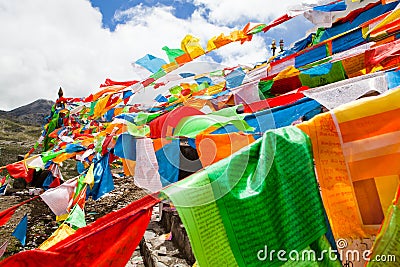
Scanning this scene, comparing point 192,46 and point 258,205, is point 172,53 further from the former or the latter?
point 258,205

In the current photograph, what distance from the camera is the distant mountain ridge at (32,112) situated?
130 feet

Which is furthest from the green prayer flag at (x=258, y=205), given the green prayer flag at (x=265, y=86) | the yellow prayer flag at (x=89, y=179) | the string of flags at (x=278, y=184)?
the yellow prayer flag at (x=89, y=179)

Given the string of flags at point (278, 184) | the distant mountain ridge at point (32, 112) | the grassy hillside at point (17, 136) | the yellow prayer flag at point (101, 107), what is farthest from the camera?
the distant mountain ridge at point (32, 112)

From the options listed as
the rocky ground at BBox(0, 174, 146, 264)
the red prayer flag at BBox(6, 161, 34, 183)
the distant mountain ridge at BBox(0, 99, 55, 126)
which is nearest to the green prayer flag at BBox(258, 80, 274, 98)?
the red prayer flag at BBox(6, 161, 34, 183)

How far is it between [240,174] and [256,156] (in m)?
0.11

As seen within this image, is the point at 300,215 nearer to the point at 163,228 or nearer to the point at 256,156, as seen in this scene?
the point at 256,156

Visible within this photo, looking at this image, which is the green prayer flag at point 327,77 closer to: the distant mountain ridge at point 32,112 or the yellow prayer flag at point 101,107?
the yellow prayer flag at point 101,107

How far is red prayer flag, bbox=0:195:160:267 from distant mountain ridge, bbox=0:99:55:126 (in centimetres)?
4210

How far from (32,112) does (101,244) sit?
48.4 metres

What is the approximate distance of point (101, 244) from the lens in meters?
1.07

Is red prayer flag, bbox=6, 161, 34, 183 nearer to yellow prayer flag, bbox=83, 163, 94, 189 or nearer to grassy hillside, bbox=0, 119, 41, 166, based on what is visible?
yellow prayer flag, bbox=83, 163, 94, 189

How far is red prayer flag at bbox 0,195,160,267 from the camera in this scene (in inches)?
38.0

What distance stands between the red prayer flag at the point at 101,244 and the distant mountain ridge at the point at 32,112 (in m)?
42.1

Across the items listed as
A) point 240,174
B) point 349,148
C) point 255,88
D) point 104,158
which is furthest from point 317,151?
point 104,158
